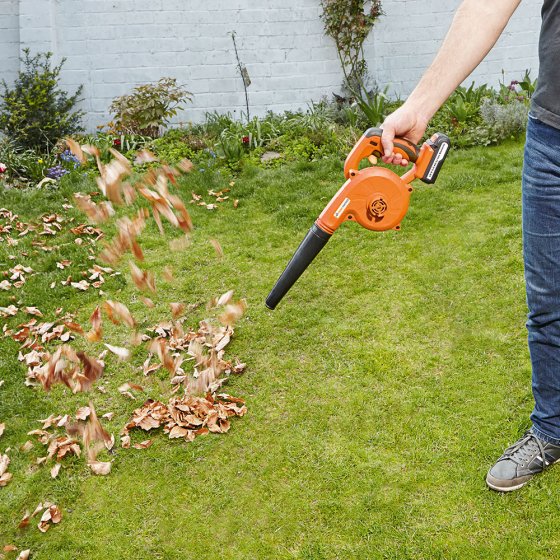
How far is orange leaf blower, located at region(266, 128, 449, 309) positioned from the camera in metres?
1.88

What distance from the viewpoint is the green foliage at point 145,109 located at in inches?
253

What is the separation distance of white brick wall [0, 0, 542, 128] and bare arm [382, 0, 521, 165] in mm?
5501

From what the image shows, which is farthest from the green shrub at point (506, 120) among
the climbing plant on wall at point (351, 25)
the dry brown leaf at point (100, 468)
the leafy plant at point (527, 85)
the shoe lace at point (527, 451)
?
the dry brown leaf at point (100, 468)

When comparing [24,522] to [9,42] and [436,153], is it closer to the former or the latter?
[436,153]

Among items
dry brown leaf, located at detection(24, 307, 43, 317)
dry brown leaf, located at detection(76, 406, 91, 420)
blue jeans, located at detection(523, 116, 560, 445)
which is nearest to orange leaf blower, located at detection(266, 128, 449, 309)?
blue jeans, located at detection(523, 116, 560, 445)

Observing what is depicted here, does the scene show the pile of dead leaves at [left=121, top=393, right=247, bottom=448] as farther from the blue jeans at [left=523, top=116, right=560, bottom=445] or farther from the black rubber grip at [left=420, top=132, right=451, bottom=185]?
the black rubber grip at [left=420, top=132, right=451, bottom=185]

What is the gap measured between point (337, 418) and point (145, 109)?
4.58m

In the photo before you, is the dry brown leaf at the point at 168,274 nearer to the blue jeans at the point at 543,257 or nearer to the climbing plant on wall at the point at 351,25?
the blue jeans at the point at 543,257

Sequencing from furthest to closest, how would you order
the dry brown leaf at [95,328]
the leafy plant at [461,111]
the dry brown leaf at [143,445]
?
the leafy plant at [461,111] < the dry brown leaf at [95,328] < the dry brown leaf at [143,445]

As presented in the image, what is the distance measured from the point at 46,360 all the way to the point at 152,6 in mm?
4723

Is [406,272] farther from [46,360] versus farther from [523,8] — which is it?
[523,8]

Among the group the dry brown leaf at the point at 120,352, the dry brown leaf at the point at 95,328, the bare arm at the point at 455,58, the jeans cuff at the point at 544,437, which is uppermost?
the bare arm at the point at 455,58

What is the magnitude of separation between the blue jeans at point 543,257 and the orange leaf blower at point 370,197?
25 cm

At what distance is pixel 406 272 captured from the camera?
386cm
